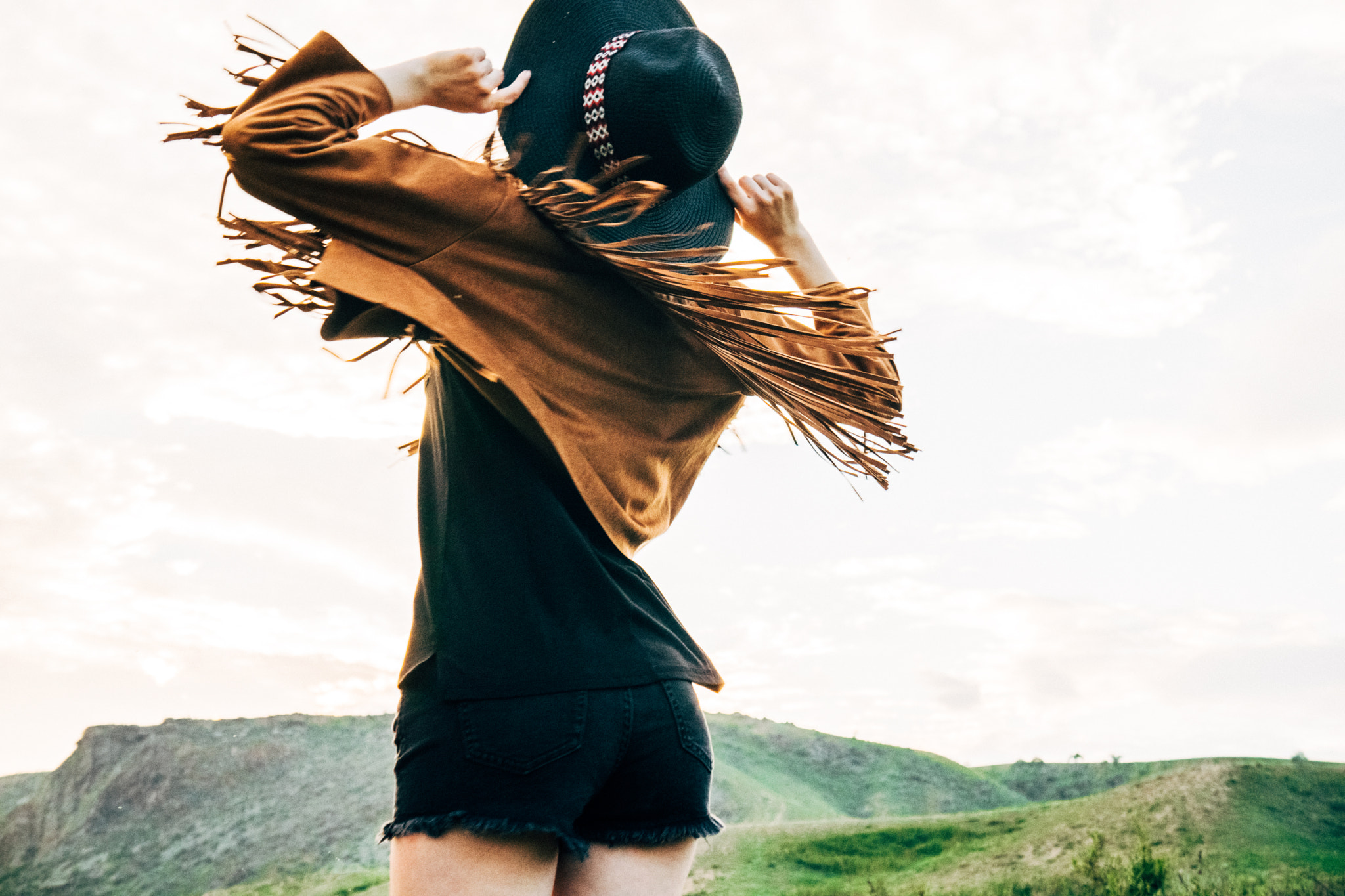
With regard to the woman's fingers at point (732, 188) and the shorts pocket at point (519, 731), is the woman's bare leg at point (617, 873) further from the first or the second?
the woman's fingers at point (732, 188)

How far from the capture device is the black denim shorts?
50.6 inches

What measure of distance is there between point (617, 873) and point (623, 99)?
115 centimetres

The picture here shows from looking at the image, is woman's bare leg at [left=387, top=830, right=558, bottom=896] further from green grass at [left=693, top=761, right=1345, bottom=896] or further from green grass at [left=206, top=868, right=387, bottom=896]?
green grass at [left=206, top=868, right=387, bottom=896]

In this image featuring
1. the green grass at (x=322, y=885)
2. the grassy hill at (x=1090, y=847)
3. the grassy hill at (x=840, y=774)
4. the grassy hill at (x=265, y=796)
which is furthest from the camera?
the grassy hill at (x=840, y=774)

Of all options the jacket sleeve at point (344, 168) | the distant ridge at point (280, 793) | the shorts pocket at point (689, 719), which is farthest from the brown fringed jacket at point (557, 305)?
the distant ridge at point (280, 793)

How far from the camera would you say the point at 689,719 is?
4.89 feet

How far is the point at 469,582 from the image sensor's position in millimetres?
→ 1395

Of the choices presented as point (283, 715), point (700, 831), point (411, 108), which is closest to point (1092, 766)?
point (283, 715)

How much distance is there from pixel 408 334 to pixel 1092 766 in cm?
777

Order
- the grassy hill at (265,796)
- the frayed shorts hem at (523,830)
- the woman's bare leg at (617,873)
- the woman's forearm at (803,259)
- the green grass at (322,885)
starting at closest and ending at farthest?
the frayed shorts hem at (523,830)
the woman's bare leg at (617,873)
the woman's forearm at (803,259)
the green grass at (322,885)
the grassy hill at (265,796)

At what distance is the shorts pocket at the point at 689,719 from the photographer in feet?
4.82

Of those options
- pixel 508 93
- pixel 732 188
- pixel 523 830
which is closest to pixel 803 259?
pixel 732 188

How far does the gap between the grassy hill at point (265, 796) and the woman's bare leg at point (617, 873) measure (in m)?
5.85

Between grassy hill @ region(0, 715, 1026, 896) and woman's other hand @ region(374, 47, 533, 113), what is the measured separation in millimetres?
6353
